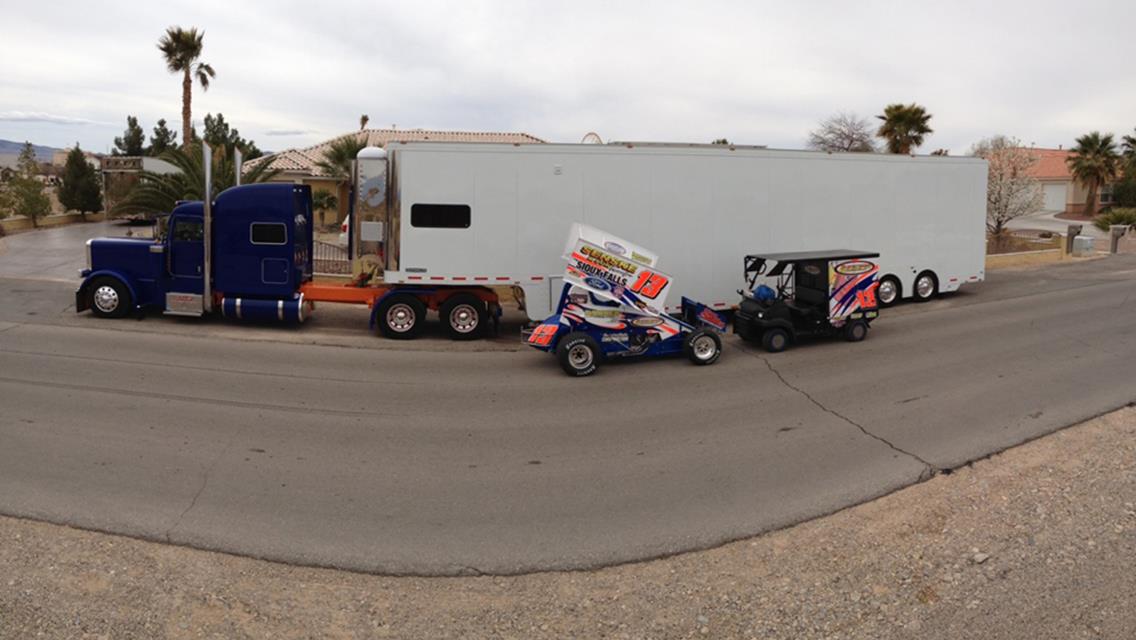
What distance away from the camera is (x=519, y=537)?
23.2 feet

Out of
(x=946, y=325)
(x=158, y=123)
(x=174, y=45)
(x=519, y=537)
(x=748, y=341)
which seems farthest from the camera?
(x=158, y=123)

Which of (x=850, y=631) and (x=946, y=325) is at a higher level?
(x=946, y=325)

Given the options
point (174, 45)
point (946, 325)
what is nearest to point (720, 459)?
point (946, 325)

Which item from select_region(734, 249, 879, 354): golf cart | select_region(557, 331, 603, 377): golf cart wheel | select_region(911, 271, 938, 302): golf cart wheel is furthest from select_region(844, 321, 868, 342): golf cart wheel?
select_region(557, 331, 603, 377): golf cart wheel

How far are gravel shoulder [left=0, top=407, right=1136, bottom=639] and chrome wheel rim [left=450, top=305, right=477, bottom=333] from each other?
9422 mm

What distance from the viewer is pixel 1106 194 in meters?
61.9

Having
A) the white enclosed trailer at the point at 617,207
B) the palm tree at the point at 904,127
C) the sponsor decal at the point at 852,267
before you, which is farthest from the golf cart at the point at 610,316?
the palm tree at the point at 904,127

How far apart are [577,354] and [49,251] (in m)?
24.1

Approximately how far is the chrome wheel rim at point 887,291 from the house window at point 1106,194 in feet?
176

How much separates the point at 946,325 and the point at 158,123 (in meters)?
53.1

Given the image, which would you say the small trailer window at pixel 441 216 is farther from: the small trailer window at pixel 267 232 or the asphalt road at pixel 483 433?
the small trailer window at pixel 267 232

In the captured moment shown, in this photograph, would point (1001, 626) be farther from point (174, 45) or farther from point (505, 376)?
point (174, 45)

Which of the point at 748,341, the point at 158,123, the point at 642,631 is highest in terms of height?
the point at 158,123

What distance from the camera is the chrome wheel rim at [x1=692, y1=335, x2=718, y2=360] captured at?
1355 centimetres
